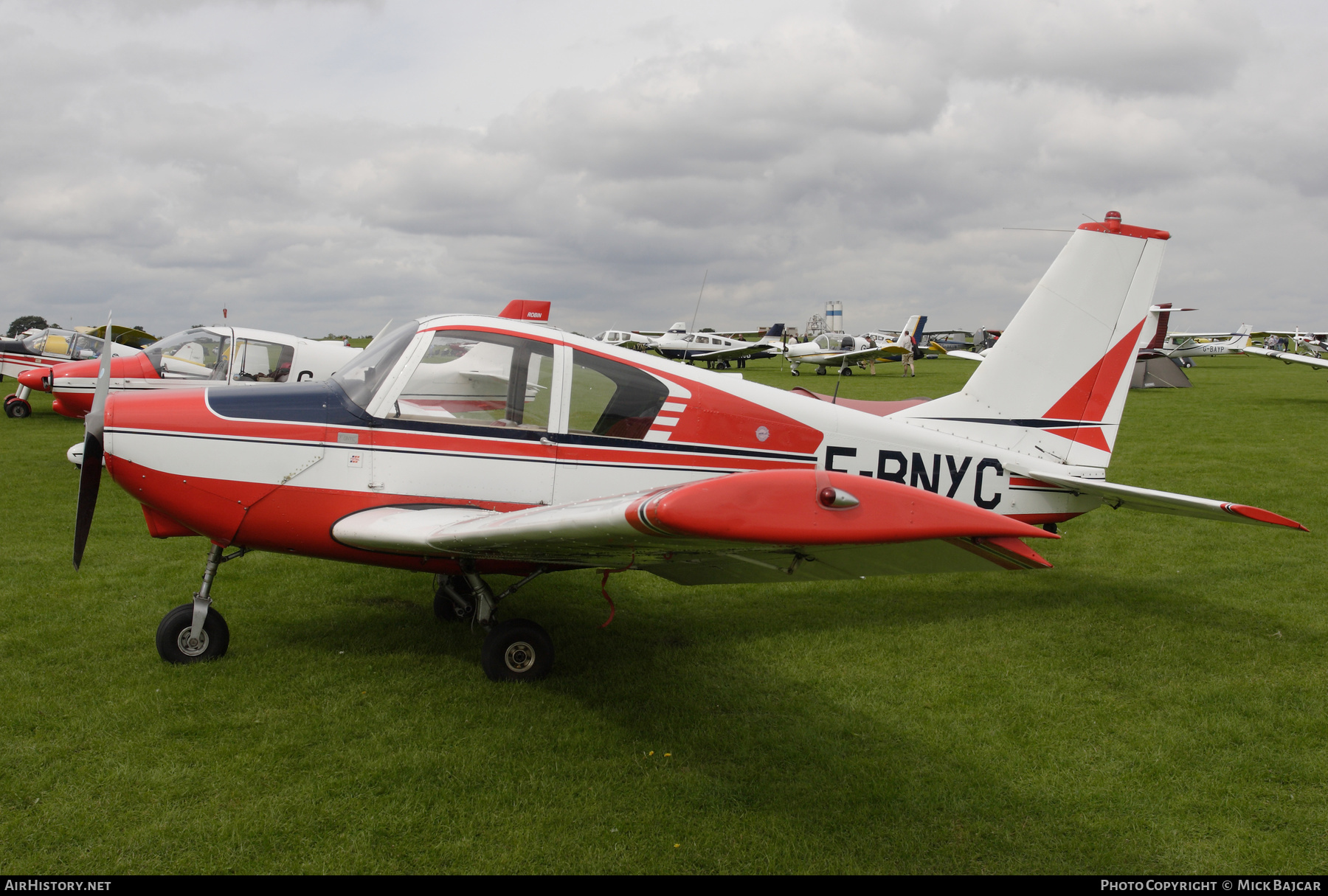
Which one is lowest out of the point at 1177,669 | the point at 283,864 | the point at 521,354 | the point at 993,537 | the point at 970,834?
the point at 283,864

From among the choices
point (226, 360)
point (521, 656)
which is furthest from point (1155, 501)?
point (226, 360)

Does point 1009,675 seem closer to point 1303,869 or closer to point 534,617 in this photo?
point 1303,869

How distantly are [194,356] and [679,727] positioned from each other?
33.2 ft

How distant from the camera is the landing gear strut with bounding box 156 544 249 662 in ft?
15.3

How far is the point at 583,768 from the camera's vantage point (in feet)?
12.0

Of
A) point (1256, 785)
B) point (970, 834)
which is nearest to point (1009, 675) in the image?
point (1256, 785)

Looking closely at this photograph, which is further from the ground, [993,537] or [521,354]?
[521,354]

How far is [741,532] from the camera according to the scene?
2.34 meters

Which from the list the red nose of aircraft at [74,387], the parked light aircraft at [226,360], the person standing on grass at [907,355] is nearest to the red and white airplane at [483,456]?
the parked light aircraft at [226,360]

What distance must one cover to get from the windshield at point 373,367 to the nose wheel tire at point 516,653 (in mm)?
1520

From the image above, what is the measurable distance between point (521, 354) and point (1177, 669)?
172 inches

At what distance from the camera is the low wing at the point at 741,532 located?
7.76 feet

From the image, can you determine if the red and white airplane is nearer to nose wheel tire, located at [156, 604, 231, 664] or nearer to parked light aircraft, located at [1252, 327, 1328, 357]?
nose wheel tire, located at [156, 604, 231, 664]

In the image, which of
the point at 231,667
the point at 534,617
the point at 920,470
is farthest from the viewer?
the point at 534,617
